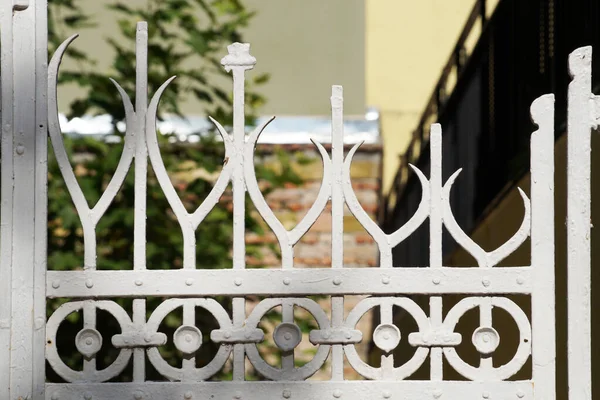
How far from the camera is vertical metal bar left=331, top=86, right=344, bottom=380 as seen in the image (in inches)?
101

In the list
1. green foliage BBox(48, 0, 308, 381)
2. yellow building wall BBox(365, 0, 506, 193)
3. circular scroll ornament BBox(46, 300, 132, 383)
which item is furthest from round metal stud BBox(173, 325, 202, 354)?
yellow building wall BBox(365, 0, 506, 193)

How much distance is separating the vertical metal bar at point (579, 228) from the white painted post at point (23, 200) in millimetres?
1198

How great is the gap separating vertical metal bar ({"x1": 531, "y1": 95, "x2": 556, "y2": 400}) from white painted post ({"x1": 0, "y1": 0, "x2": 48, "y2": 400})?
1.11 meters

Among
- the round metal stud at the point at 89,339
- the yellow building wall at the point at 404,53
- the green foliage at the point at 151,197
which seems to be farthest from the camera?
the yellow building wall at the point at 404,53

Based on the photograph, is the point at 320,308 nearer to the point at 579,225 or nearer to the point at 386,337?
the point at 386,337

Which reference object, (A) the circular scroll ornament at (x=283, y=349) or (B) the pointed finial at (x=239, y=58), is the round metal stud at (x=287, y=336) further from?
(B) the pointed finial at (x=239, y=58)

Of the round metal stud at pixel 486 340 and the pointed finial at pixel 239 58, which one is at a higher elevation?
the pointed finial at pixel 239 58

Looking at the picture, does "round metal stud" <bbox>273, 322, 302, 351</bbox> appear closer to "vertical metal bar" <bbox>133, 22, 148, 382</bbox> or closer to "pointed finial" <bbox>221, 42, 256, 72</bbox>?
"vertical metal bar" <bbox>133, 22, 148, 382</bbox>

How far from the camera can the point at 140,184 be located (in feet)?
8.51

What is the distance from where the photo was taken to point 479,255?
256 cm

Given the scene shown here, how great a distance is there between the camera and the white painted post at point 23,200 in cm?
254

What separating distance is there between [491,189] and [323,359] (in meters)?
3.16

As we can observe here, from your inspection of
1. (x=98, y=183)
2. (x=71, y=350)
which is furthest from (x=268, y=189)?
(x=71, y=350)

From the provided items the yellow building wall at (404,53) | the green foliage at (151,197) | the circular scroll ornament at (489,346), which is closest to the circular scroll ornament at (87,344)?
the circular scroll ornament at (489,346)
